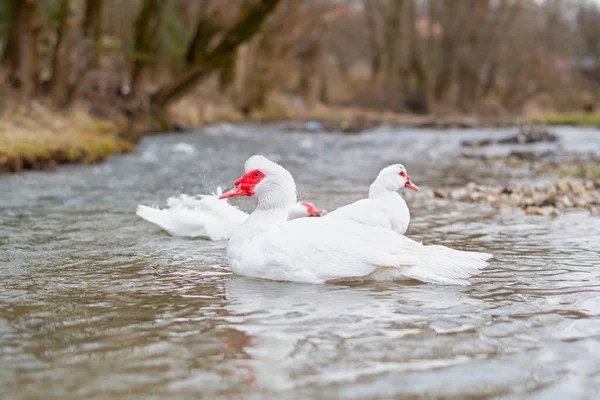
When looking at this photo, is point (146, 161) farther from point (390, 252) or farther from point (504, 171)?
point (390, 252)

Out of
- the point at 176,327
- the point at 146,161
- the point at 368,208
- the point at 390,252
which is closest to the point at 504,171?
the point at 146,161

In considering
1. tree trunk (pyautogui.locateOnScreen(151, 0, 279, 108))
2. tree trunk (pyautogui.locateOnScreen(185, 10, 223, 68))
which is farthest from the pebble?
tree trunk (pyautogui.locateOnScreen(185, 10, 223, 68))

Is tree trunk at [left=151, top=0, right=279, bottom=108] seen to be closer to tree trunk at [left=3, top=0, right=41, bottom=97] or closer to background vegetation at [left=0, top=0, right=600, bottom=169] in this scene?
background vegetation at [left=0, top=0, right=600, bottom=169]

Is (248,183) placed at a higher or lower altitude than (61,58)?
lower

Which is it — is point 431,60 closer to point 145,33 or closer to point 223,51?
point 145,33

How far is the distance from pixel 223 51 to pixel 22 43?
5.61 m

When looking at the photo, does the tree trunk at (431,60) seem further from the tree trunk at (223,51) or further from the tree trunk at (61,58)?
the tree trunk at (61,58)

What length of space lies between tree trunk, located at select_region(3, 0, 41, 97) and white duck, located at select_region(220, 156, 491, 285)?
14005mm

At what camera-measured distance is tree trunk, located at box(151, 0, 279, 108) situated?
65.5 feet

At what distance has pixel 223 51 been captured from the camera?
21.8 metres

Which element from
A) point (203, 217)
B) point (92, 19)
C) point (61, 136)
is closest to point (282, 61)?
point (92, 19)

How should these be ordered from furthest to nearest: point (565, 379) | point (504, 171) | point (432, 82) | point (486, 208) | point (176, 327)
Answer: point (432, 82) < point (504, 171) < point (486, 208) < point (176, 327) < point (565, 379)

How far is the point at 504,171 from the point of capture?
15727mm

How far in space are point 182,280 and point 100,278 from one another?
653mm
